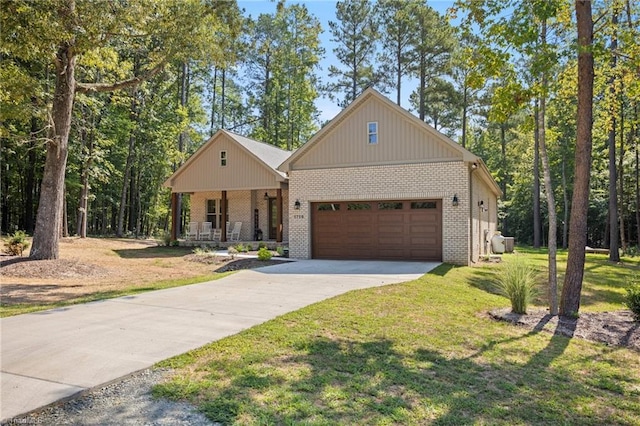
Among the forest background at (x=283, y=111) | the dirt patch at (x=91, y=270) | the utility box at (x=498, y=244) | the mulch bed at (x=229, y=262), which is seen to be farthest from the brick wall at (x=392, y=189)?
the utility box at (x=498, y=244)

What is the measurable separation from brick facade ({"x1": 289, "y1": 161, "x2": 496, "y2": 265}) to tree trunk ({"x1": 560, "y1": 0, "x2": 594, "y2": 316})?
21.2 feet

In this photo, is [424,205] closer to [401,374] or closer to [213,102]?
[401,374]

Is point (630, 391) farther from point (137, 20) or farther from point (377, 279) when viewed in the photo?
point (137, 20)

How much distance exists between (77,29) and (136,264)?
8004 millimetres

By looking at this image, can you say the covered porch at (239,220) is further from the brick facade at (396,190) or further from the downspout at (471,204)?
the downspout at (471,204)

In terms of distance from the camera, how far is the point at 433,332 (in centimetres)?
636

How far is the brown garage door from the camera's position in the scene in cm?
1514

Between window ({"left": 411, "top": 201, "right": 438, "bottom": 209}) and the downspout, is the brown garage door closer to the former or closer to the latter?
window ({"left": 411, "top": 201, "right": 438, "bottom": 209})

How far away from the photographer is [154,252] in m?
20.0

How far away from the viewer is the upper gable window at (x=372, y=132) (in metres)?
15.9

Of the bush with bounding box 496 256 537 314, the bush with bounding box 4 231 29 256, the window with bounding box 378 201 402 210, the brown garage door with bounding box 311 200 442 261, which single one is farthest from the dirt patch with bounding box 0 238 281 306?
the bush with bounding box 496 256 537 314

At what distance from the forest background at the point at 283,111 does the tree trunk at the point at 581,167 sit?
15.4 feet

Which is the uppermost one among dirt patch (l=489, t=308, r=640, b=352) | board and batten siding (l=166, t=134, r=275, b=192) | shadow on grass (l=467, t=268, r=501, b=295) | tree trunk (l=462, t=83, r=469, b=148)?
tree trunk (l=462, t=83, r=469, b=148)

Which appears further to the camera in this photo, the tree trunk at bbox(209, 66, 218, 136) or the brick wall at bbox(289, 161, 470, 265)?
the tree trunk at bbox(209, 66, 218, 136)
